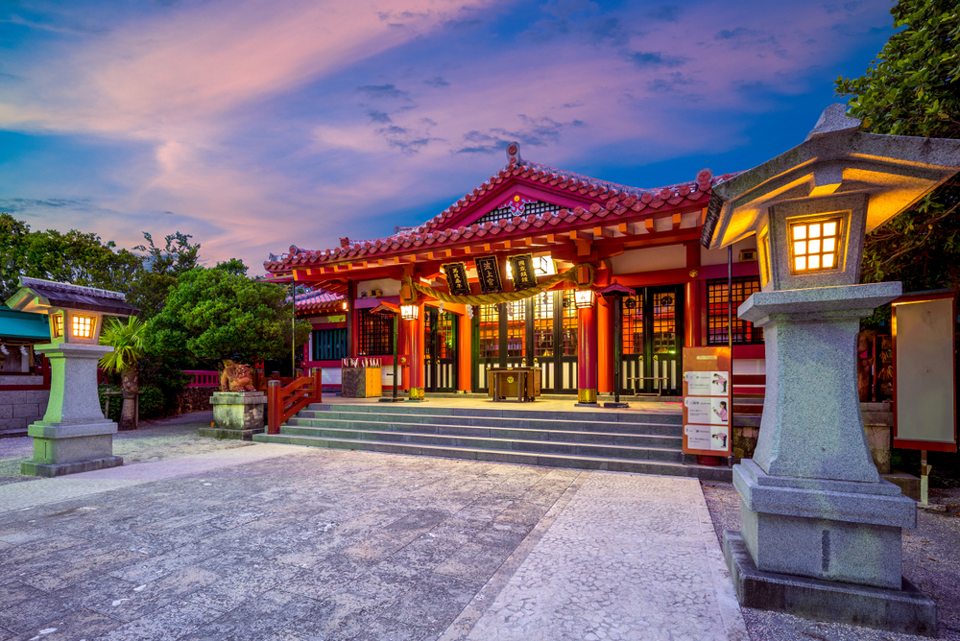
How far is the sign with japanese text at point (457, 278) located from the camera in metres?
9.66

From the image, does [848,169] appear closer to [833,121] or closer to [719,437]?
[833,121]

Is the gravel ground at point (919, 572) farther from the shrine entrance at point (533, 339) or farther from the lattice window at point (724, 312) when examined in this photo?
the shrine entrance at point (533, 339)

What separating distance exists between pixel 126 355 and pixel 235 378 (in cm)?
341

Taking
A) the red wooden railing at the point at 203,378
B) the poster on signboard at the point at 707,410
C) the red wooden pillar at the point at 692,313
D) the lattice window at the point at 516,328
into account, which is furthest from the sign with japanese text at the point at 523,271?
the red wooden railing at the point at 203,378

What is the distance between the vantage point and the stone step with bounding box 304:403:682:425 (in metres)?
6.89

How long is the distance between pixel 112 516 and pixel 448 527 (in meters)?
3.17

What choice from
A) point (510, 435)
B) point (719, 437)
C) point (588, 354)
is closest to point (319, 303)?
point (588, 354)

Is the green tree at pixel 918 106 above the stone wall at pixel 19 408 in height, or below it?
above

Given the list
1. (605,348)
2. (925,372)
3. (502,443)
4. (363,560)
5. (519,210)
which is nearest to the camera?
(363,560)

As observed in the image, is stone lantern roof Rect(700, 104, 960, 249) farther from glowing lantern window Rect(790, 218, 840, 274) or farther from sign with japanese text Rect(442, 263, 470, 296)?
sign with japanese text Rect(442, 263, 470, 296)

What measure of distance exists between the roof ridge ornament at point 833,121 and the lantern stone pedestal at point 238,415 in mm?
9280

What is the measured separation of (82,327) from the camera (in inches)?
254

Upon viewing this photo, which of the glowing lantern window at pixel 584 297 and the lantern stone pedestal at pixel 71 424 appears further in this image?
the glowing lantern window at pixel 584 297

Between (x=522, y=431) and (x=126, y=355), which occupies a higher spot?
(x=126, y=355)
